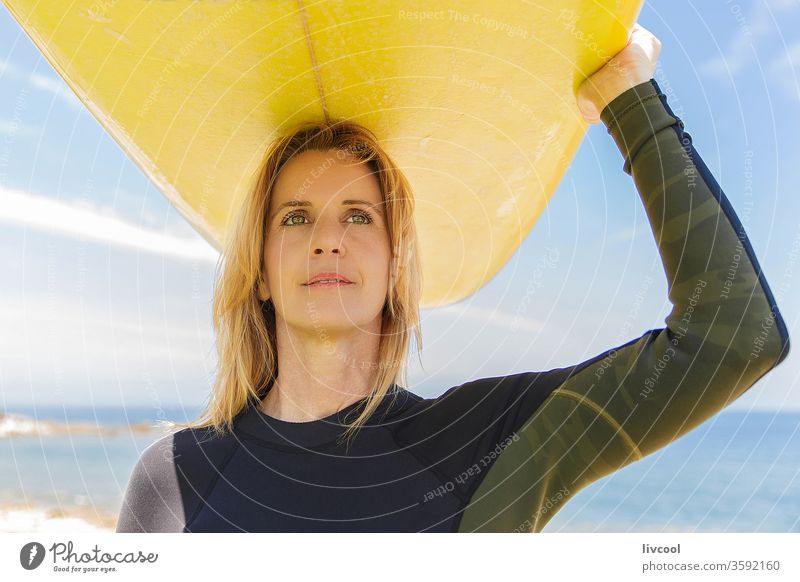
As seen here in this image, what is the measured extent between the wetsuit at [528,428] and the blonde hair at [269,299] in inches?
1.9

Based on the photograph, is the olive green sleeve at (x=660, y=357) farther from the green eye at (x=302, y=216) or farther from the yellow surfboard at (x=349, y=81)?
the green eye at (x=302, y=216)

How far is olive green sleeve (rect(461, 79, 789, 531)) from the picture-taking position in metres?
0.75

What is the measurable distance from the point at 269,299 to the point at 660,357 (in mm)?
700

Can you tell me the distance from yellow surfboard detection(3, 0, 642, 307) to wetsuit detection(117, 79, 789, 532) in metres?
0.17

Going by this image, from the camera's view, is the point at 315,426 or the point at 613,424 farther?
the point at 315,426

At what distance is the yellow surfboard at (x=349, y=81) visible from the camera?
864 millimetres

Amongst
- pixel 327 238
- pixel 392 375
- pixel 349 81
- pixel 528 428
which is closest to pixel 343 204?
pixel 327 238

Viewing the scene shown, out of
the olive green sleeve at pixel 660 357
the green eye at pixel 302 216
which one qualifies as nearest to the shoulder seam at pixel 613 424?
the olive green sleeve at pixel 660 357

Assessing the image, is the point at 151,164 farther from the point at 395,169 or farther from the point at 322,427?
the point at 322,427

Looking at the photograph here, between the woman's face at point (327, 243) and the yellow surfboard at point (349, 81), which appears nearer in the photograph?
the yellow surfboard at point (349, 81)

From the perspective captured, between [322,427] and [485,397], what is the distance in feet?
0.85

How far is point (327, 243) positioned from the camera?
1027 millimetres

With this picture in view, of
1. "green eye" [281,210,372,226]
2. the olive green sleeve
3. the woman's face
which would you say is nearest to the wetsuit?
the olive green sleeve

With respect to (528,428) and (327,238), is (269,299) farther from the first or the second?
(528,428)
